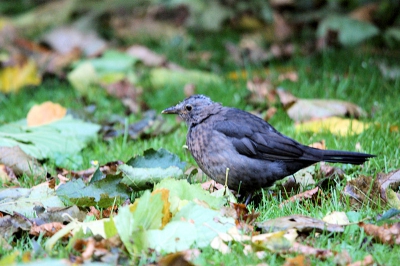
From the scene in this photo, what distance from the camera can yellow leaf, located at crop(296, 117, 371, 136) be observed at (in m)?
5.15

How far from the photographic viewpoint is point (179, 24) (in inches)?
377

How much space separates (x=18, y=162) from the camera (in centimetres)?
456

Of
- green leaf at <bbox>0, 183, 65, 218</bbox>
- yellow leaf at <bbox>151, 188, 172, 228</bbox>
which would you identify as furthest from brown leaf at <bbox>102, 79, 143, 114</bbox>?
yellow leaf at <bbox>151, 188, 172, 228</bbox>

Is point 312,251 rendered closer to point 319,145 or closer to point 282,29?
point 319,145

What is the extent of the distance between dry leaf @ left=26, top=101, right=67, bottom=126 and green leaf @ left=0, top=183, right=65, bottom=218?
148 centimetres

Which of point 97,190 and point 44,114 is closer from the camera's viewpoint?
point 97,190

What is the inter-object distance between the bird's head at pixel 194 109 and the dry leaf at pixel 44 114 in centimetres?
→ 134

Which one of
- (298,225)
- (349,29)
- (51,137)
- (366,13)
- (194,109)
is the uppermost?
(366,13)

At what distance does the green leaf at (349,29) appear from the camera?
6914 millimetres

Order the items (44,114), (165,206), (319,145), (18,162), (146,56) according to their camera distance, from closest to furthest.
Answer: (165,206)
(18,162)
(319,145)
(44,114)
(146,56)

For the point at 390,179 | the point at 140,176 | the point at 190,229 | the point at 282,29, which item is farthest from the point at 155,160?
the point at 282,29

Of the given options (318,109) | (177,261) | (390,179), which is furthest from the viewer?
(318,109)

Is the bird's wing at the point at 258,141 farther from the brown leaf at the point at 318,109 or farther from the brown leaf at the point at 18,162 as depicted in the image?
the brown leaf at the point at 318,109

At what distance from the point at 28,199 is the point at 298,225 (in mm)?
1623
